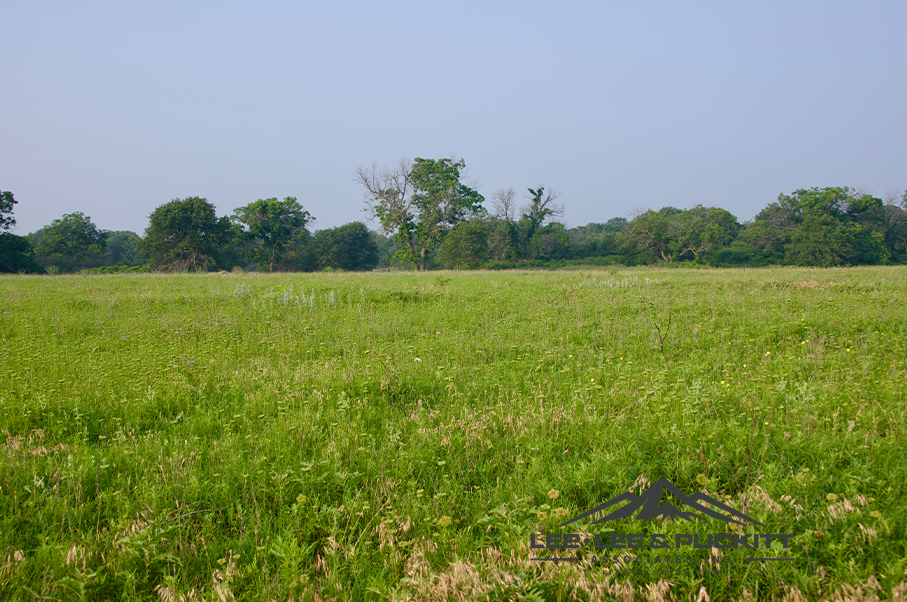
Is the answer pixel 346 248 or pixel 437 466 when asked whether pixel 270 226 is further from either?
pixel 437 466

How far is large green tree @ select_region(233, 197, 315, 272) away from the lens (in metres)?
56.2

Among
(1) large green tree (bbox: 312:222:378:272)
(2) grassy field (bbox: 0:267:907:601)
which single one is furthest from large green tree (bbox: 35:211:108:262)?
(2) grassy field (bbox: 0:267:907:601)

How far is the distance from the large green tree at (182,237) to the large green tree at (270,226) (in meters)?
7.05

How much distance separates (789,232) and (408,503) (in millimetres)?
72912

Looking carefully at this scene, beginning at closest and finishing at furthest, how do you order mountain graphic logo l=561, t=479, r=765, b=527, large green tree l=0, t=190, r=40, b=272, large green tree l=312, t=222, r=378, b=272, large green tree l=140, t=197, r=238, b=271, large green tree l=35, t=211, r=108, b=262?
mountain graphic logo l=561, t=479, r=765, b=527
large green tree l=0, t=190, r=40, b=272
large green tree l=140, t=197, r=238, b=271
large green tree l=35, t=211, r=108, b=262
large green tree l=312, t=222, r=378, b=272

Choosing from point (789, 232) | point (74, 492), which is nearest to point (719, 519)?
point (74, 492)

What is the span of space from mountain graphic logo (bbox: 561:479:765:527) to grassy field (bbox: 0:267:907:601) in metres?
0.06

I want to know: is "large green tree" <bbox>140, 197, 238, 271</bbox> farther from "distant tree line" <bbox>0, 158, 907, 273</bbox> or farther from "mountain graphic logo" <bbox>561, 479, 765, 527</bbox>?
"mountain graphic logo" <bbox>561, 479, 765, 527</bbox>

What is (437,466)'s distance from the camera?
129 inches

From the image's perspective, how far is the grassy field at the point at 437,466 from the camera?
216cm

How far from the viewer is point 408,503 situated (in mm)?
2785

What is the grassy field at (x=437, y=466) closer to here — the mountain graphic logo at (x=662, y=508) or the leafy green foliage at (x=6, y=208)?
the mountain graphic logo at (x=662, y=508)

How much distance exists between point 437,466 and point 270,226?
59295mm

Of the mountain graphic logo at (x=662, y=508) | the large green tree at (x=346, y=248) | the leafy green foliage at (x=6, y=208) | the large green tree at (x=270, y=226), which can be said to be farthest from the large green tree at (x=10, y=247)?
the mountain graphic logo at (x=662, y=508)
